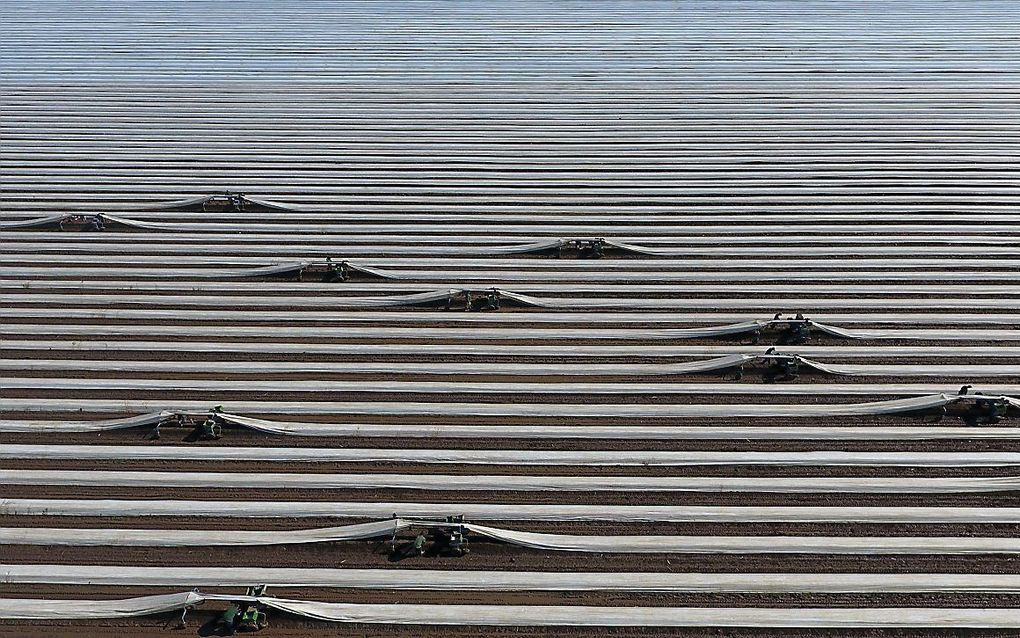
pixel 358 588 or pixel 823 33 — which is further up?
pixel 823 33

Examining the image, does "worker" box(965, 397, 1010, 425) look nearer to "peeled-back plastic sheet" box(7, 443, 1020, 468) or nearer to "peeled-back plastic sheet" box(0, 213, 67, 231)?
"peeled-back plastic sheet" box(7, 443, 1020, 468)

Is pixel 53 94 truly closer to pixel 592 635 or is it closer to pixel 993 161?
pixel 592 635

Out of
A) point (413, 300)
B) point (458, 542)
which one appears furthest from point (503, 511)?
point (413, 300)

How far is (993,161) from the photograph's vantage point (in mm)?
11734

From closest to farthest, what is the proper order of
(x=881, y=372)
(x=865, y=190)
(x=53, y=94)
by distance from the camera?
(x=881, y=372)
(x=865, y=190)
(x=53, y=94)

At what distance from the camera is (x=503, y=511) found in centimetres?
670

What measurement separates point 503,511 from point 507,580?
2.23ft

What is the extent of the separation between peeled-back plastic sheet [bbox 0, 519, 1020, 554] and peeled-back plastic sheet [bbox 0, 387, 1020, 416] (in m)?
1.49

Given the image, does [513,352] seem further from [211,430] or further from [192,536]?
[192,536]

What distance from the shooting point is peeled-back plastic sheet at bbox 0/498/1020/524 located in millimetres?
6555

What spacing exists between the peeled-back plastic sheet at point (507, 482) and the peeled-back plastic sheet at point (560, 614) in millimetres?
1181

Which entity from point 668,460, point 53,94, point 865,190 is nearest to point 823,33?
point 865,190

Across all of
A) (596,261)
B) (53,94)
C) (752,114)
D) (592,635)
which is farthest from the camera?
(53,94)

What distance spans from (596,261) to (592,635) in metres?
5.33
